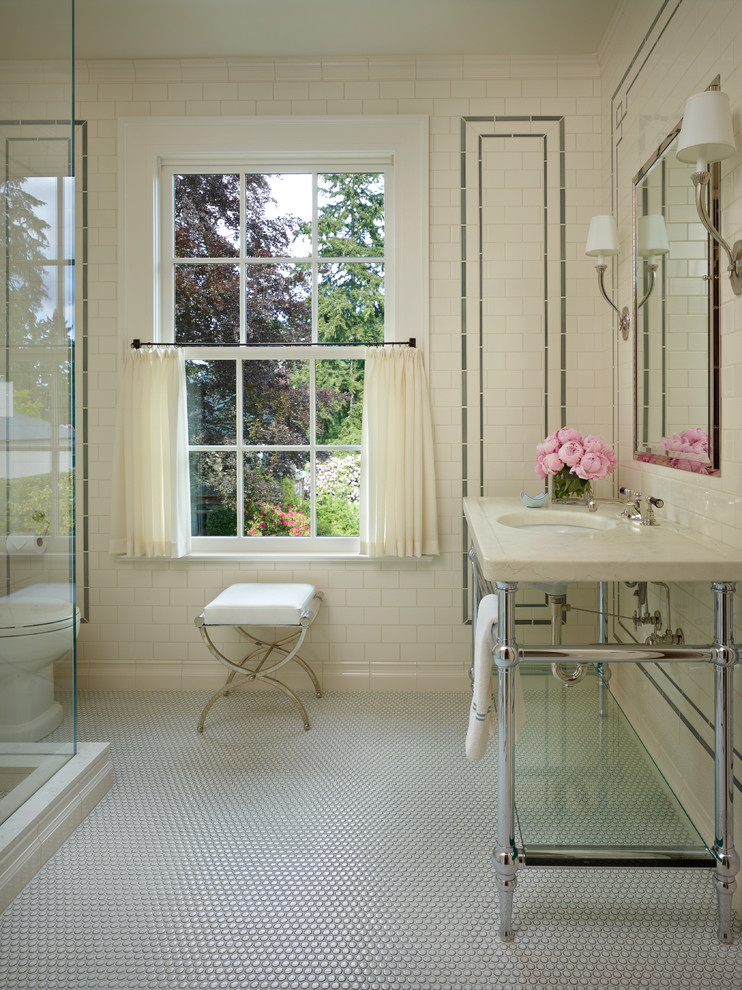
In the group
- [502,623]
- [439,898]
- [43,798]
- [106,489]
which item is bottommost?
[439,898]

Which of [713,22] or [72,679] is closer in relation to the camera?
[713,22]

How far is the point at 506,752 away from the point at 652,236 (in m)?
1.94

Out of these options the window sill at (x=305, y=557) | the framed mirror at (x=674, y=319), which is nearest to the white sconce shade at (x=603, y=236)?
the framed mirror at (x=674, y=319)

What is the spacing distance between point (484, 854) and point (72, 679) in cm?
147

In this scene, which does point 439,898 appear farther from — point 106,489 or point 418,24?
point 418,24

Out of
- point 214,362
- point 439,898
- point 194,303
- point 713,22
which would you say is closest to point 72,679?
point 439,898

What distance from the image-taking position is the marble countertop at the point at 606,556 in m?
1.71

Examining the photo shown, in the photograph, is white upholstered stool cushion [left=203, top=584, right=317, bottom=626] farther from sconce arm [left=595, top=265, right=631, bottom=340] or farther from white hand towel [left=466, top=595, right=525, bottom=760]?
sconce arm [left=595, top=265, right=631, bottom=340]

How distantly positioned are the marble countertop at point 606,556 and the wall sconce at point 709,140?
0.73 meters

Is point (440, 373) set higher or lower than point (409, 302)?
lower

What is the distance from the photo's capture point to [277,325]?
3537 millimetres

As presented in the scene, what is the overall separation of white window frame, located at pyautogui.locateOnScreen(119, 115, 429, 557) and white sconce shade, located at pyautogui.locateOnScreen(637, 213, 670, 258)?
3.44 feet

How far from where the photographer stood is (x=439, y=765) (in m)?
2.70

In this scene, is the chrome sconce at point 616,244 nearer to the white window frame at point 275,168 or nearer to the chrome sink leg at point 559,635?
the white window frame at point 275,168
